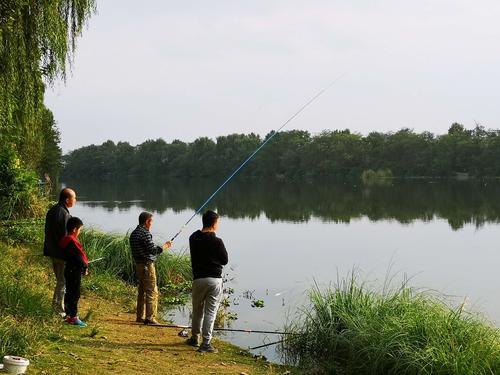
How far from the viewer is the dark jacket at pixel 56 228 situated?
763 cm

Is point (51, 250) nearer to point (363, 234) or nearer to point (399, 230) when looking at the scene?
point (363, 234)

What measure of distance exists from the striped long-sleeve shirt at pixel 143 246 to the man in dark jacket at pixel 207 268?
3.63 ft

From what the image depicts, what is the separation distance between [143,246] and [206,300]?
1.33m

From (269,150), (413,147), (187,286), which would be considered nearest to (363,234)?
(187,286)

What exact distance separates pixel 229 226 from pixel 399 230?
776 centimetres

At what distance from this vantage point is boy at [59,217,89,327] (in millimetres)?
7539

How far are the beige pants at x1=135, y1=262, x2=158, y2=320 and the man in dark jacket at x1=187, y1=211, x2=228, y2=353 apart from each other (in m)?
1.22

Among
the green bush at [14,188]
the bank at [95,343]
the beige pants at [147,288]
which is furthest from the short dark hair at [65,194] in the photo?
the green bush at [14,188]

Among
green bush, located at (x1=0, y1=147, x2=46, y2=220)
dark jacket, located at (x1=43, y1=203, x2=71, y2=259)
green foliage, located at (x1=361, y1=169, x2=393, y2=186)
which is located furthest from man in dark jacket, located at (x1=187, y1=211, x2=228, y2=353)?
green foliage, located at (x1=361, y1=169, x2=393, y2=186)

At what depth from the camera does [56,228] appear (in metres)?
7.67

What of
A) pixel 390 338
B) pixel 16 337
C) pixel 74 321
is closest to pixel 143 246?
pixel 74 321

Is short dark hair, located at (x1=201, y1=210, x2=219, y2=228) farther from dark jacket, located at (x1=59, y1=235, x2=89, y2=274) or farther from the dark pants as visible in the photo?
the dark pants

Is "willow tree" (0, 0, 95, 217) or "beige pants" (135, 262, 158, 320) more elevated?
"willow tree" (0, 0, 95, 217)

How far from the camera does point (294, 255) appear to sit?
19047 mm
